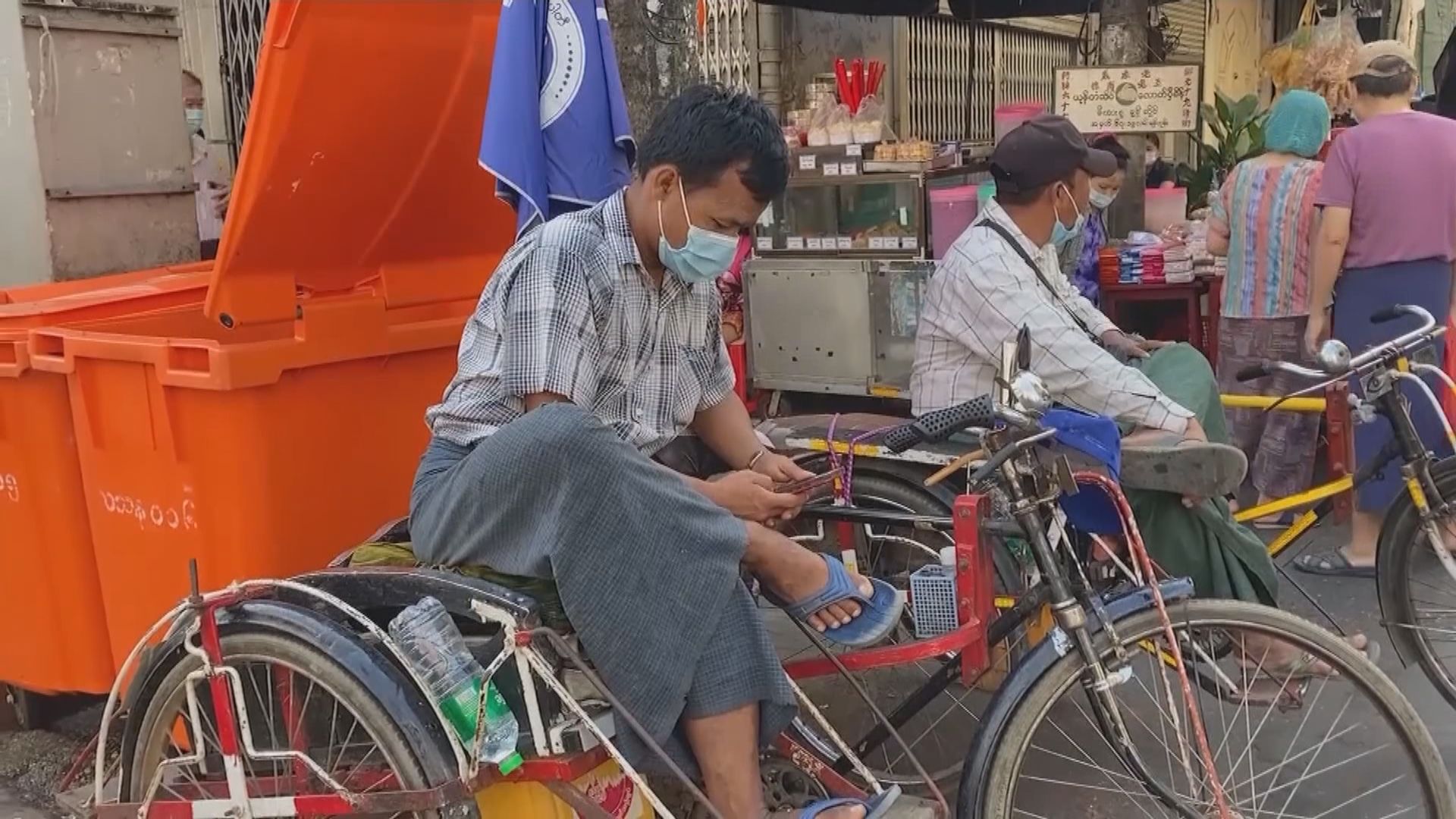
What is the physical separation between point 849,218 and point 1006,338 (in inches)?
100

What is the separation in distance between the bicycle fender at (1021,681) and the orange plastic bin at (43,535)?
7.14ft

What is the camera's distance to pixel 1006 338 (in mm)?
3068

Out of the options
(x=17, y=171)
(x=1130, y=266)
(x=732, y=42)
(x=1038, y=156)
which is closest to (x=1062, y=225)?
(x=1038, y=156)

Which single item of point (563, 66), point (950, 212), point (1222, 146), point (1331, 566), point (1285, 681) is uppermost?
point (563, 66)

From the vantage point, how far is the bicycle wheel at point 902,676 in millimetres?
2914

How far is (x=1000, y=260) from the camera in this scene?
311 cm

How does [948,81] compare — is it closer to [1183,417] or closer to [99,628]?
[1183,417]

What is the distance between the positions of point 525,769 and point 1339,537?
12.3 feet

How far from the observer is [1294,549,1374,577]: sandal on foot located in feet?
14.8

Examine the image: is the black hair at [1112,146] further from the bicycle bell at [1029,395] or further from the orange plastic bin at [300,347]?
the bicycle bell at [1029,395]

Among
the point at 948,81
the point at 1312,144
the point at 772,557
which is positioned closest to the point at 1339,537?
the point at 1312,144

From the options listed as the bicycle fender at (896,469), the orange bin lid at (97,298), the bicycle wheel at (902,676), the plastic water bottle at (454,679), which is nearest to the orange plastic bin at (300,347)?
the orange bin lid at (97,298)

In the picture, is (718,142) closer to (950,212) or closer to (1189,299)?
(950,212)

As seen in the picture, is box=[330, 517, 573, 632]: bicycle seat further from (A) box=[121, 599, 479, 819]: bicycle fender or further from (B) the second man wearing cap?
(B) the second man wearing cap
